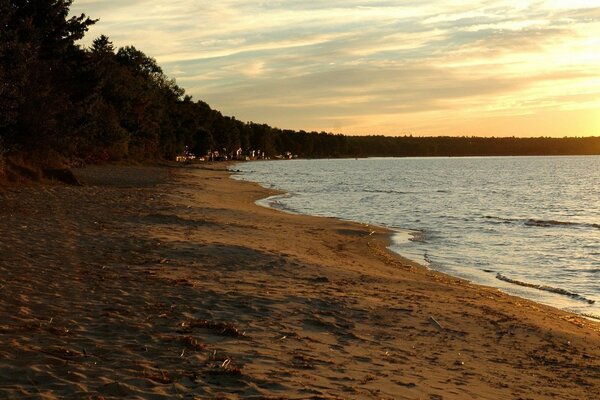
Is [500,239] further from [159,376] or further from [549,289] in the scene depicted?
[159,376]

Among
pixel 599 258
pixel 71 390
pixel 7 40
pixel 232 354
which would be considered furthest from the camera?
pixel 7 40

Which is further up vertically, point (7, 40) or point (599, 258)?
point (7, 40)

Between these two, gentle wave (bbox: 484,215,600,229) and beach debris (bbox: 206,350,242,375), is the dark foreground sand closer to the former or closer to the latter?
beach debris (bbox: 206,350,242,375)

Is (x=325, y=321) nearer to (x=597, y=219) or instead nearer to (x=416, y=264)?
(x=416, y=264)

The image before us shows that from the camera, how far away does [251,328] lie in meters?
9.80

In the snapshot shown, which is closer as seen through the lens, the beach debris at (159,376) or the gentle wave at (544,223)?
the beach debris at (159,376)

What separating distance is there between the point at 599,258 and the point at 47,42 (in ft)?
118

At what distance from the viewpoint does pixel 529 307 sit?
1509 centimetres

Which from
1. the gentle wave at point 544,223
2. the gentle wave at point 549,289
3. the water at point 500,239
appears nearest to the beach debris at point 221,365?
the water at point 500,239

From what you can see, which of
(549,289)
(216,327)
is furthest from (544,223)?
(216,327)

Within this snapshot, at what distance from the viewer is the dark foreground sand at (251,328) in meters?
7.34

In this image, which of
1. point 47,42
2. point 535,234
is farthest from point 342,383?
point 47,42

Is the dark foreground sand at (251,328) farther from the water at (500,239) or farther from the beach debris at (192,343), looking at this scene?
the water at (500,239)

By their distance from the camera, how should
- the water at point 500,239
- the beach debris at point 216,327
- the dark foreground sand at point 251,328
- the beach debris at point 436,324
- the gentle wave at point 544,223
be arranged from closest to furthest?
1. the dark foreground sand at point 251,328
2. the beach debris at point 216,327
3. the beach debris at point 436,324
4. the water at point 500,239
5. the gentle wave at point 544,223
